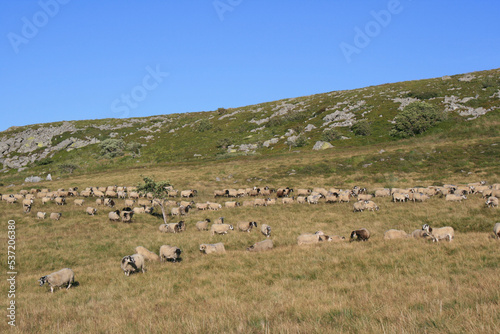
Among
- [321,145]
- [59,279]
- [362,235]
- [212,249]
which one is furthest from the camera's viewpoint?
[321,145]

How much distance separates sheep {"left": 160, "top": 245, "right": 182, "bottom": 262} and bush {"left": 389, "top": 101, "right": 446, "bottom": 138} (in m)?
58.4

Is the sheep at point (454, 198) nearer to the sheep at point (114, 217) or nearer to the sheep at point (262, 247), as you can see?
the sheep at point (262, 247)

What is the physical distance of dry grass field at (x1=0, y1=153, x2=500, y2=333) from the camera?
5977mm


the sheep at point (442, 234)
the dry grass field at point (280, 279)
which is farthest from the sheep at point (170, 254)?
the sheep at point (442, 234)

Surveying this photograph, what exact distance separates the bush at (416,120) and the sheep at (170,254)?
58.4m

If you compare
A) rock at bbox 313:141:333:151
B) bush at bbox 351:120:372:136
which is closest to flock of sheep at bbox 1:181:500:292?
rock at bbox 313:141:333:151

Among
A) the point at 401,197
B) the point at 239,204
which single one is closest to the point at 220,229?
the point at 239,204

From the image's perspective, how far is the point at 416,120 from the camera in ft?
201

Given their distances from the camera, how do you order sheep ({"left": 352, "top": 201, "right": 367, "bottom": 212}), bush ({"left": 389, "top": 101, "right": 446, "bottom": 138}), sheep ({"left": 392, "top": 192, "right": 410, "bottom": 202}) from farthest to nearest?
bush ({"left": 389, "top": 101, "right": 446, "bottom": 138}) → sheep ({"left": 392, "top": 192, "right": 410, "bottom": 202}) → sheep ({"left": 352, "top": 201, "right": 367, "bottom": 212})

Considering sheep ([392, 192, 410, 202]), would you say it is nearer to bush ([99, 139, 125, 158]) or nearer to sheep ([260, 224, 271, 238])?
sheep ([260, 224, 271, 238])

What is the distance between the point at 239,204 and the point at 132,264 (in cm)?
1922

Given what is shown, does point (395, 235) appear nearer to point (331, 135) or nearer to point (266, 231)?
point (266, 231)

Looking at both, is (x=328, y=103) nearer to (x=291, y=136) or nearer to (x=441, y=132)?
(x=291, y=136)

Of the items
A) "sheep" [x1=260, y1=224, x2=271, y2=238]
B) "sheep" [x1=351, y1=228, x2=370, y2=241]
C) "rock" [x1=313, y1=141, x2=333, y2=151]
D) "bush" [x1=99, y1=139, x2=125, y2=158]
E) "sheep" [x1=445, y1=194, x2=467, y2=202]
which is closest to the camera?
"sheep" [x1=351, y1=228, x2=370, y2=241]
